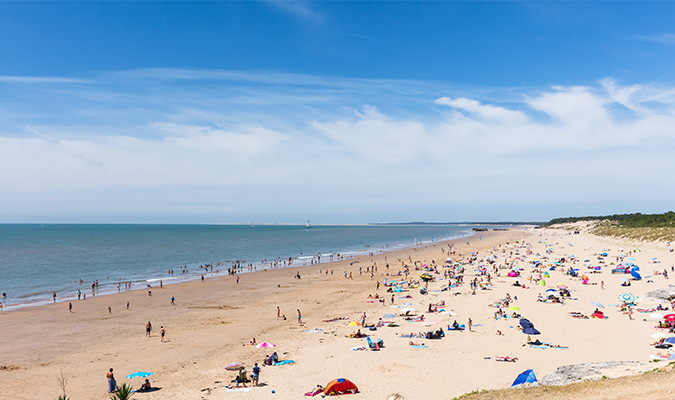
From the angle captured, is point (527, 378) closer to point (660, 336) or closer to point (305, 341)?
point (660, 336)

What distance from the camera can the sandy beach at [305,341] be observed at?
61.1 ft

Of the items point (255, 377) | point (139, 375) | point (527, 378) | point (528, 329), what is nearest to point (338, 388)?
point (255, 377)

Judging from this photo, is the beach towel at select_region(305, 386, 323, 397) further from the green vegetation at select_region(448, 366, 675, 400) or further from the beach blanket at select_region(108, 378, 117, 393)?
the beach blanket at select_region(108, 378, 117, 393)

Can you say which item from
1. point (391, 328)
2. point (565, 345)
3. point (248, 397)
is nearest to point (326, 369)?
point (248, 397)

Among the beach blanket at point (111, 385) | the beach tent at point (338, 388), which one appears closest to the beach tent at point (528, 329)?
the beach tent at point (338, 388)

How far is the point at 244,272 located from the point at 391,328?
39.2 meters

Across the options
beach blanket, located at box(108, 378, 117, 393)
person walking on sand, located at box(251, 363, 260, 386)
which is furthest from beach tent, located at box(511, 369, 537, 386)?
beach blanket, located at box(108, 378, 117, 393)

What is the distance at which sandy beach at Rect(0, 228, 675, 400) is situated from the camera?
18623 mm

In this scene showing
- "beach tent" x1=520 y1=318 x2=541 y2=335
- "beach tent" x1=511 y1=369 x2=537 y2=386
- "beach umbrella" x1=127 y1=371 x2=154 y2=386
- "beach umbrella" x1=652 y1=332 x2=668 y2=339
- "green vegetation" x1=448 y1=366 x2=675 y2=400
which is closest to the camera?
"green vegetation" x1=448 y1=366 x2=675 y2=400

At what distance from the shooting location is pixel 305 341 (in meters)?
25.1

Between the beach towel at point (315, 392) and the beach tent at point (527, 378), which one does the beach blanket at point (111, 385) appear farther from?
the beach tent at point (527, 378)

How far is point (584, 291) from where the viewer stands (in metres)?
37.9

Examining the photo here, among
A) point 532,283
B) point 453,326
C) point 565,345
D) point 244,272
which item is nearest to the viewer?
point 565,345

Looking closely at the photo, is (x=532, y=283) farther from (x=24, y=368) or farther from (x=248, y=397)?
(x=24, y=368)
